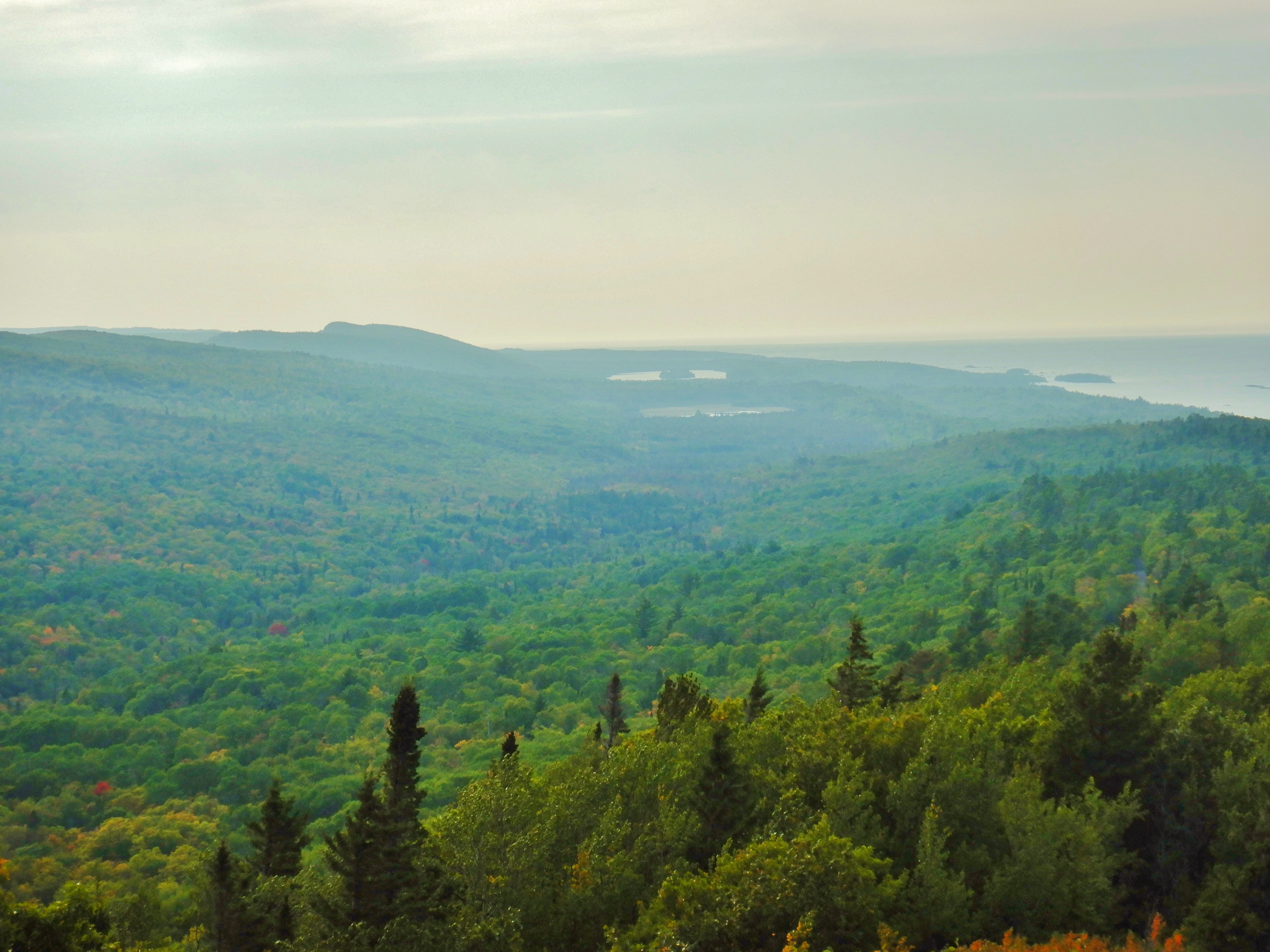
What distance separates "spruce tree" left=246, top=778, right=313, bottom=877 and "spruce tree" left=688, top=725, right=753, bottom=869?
708 inches

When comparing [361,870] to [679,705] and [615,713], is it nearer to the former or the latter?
[679,705]

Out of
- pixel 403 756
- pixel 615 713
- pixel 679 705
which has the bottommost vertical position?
pixel 615 713

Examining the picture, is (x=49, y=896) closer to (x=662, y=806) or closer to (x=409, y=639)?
(x=662, y=806)

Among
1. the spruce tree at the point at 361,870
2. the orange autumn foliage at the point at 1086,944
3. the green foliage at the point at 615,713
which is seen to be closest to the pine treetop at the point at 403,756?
the spruce tree at the point at 361,870

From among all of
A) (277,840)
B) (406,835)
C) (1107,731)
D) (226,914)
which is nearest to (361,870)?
(406,835)

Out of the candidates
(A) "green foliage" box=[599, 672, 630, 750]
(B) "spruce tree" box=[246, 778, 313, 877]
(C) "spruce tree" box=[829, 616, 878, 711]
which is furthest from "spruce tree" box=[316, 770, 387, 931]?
(C) "spruce tree" box=[829, 616, 878, 711]

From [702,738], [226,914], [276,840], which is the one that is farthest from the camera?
[276,840]

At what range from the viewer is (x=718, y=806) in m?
33.2

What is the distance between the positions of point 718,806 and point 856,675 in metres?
19.0

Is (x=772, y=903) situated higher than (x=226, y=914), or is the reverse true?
(x=772, y=903)

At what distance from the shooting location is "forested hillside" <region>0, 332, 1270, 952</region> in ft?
91.0

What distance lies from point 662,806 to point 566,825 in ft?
10.1

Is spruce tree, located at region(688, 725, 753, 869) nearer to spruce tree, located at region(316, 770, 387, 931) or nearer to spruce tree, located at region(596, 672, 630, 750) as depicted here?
spruce tree, located at region(316, 770, 387, 931)

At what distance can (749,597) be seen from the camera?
134625 millimetres
